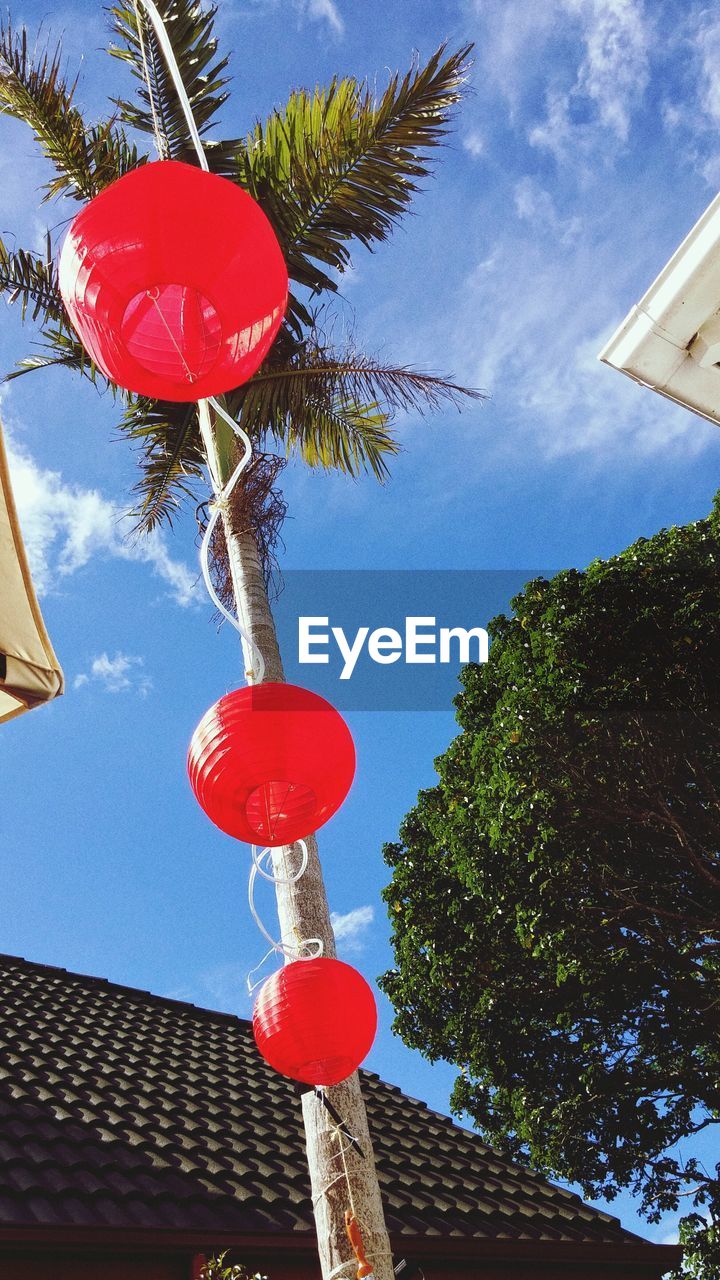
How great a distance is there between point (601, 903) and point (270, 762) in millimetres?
10592

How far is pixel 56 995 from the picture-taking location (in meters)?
10.4

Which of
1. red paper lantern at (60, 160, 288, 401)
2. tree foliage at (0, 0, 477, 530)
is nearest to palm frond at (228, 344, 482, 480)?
tree foliage at (0, 0, 477, 530)

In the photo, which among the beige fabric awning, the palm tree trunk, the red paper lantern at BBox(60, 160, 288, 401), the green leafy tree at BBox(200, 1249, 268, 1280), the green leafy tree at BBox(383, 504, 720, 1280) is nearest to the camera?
the beige fabric awning

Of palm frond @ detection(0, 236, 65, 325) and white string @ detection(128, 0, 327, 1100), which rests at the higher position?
palm frond @ detection(0, 236, 65, 325)

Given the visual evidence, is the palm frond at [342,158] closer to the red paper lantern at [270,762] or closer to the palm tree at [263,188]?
the palm tree at [263,188]

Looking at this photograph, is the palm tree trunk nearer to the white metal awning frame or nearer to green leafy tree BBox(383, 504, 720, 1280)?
the white metal awning frame

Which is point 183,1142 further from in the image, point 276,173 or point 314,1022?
point 276,173

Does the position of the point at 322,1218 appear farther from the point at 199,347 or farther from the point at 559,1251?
the point at 199,347

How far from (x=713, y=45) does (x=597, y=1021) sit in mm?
12370

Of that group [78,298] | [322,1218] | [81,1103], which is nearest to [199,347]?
[78,298]

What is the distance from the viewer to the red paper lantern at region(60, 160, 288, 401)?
11.3 feet

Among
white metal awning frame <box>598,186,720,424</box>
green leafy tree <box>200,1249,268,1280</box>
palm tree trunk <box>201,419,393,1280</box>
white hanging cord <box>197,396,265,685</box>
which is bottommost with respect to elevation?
green leafy tree <box>200,1249,268,1280</box>

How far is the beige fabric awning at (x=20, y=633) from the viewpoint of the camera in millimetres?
3234

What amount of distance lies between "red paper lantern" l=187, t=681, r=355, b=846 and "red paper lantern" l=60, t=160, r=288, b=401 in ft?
4.50
